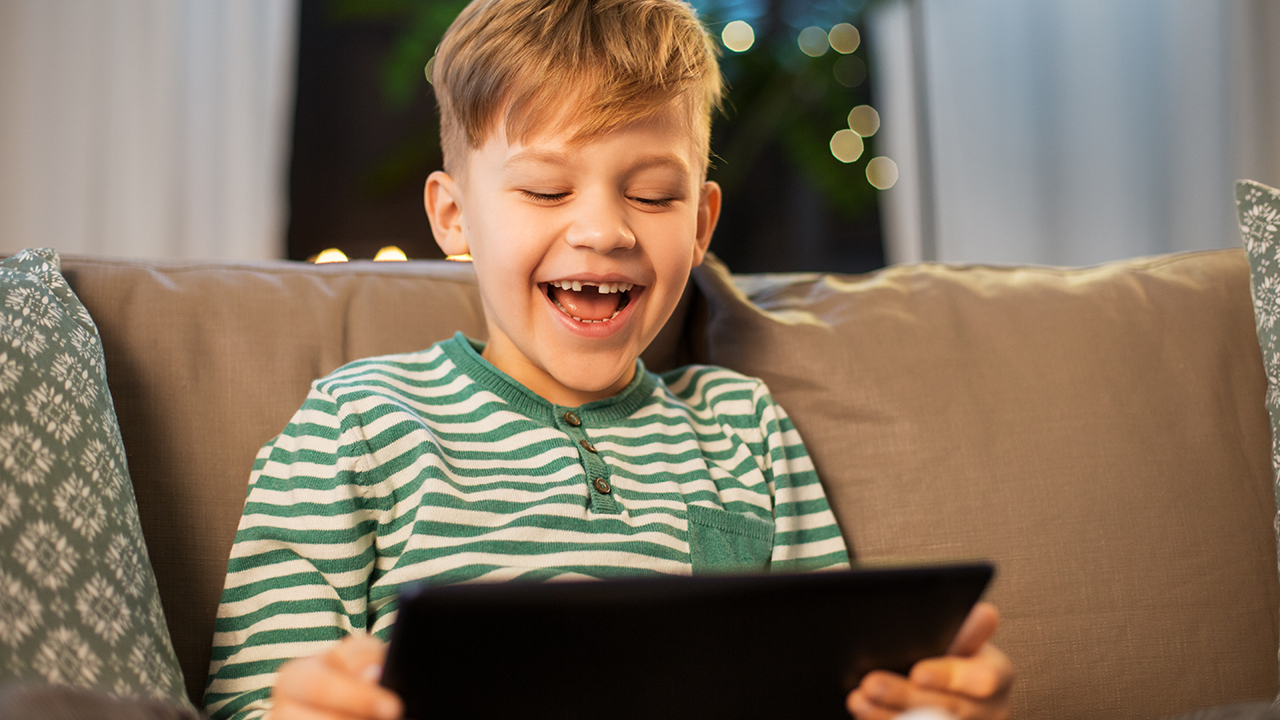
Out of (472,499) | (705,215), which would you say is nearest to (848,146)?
(705,215)

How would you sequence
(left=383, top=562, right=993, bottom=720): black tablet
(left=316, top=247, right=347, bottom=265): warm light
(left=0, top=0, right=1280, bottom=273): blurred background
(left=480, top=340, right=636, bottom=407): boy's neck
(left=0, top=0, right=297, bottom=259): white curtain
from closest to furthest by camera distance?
1. (left=383, top=562, right=993, bottom=720): black tablet
2. (left=480, top=340, right=636, bottom=407): boy's neck
3. (left=316, top=247, right=347, bottom=265): warm light
4. (left=0, top=0, right=297, bottom=259): white curtain
5. (left=0, top=0, right=1280, bottom=273): blurred background

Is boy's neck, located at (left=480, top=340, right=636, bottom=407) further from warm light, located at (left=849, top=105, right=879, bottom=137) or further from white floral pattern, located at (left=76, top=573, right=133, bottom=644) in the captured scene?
warm light, located at (left=849, top=105, right=879, bottom=137)

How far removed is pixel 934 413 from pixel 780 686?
545 mm

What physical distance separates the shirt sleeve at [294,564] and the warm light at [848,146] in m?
2.32

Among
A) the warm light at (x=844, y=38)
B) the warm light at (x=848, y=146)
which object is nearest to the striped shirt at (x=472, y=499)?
the warm light at (x=848, y=146)

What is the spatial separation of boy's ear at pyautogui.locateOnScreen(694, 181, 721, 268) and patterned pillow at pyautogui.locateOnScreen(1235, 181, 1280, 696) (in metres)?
Answer: 0.52

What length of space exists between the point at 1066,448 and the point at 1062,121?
218 centimetres

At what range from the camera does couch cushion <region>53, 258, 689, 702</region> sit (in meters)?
0.85

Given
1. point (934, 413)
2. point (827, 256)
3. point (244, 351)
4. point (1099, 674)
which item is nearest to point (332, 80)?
point (827, 256)

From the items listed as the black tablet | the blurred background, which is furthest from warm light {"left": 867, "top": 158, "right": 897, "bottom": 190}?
the black tablet

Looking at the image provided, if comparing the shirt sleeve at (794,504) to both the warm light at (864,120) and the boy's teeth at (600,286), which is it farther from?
the warm light at (864,120)

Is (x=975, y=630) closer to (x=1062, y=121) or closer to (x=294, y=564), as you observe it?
(x=294, y=564)

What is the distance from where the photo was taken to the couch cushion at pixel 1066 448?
0.92 metres

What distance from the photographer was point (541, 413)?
0.90 meters
